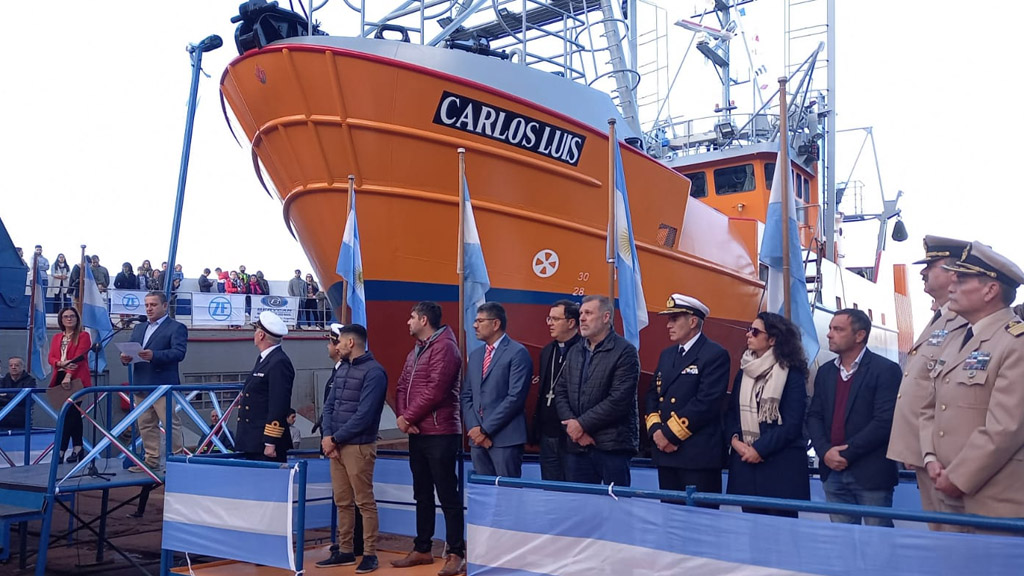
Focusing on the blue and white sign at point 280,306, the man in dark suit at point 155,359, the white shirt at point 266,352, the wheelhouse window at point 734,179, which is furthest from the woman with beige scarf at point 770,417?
the blue and white sign at point 280,306

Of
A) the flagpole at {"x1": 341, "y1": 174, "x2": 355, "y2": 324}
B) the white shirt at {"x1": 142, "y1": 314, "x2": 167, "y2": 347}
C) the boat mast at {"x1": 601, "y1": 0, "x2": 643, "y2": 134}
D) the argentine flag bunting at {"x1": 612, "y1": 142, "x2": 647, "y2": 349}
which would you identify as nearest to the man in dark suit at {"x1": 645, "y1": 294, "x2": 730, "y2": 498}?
the argentine flag bunting at {"x1": 612, "y1": 142, "x2": 647, "y2": 349}

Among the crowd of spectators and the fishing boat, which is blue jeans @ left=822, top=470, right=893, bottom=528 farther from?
the crowd of spectators

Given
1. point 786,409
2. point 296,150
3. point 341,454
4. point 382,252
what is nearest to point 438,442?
point 341,454

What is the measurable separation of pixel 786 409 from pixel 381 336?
4252 mm

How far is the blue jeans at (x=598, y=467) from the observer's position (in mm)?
4777

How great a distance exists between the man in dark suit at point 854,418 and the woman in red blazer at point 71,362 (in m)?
5.97

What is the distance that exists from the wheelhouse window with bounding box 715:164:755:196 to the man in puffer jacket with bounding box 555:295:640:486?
27.8 feet

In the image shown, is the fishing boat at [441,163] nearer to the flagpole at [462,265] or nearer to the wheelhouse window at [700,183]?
the flagpole at [462,265]

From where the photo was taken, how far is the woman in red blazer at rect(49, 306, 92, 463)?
7.26 m

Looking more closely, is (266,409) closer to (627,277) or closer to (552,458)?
(552,458)

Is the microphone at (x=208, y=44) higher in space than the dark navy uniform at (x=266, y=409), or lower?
higher

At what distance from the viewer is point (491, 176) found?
297 inches

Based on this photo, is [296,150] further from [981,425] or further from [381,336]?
[981,425]

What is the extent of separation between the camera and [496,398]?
17.0ft
